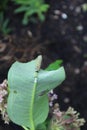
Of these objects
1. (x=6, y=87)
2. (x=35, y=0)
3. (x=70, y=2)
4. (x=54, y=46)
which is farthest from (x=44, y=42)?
(x=6, y=87)

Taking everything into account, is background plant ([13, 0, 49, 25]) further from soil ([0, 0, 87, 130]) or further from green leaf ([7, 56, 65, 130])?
green leaf ([7, 56, 65, 130])

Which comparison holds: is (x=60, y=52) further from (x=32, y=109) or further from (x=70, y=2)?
(x=32, y=109)

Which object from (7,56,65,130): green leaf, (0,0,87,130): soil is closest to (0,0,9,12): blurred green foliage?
(0,0,87,130): soil

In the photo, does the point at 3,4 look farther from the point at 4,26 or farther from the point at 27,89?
the point at 27,89

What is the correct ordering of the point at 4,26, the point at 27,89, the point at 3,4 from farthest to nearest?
the point at 3,4, the point at 4,26, the point at 27,89

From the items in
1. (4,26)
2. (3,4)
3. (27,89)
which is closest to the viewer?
(27,89)

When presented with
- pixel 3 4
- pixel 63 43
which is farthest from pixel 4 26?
pixel 63 43

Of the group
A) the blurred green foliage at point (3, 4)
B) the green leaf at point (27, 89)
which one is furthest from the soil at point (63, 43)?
the green leaf at point (27, 89)
